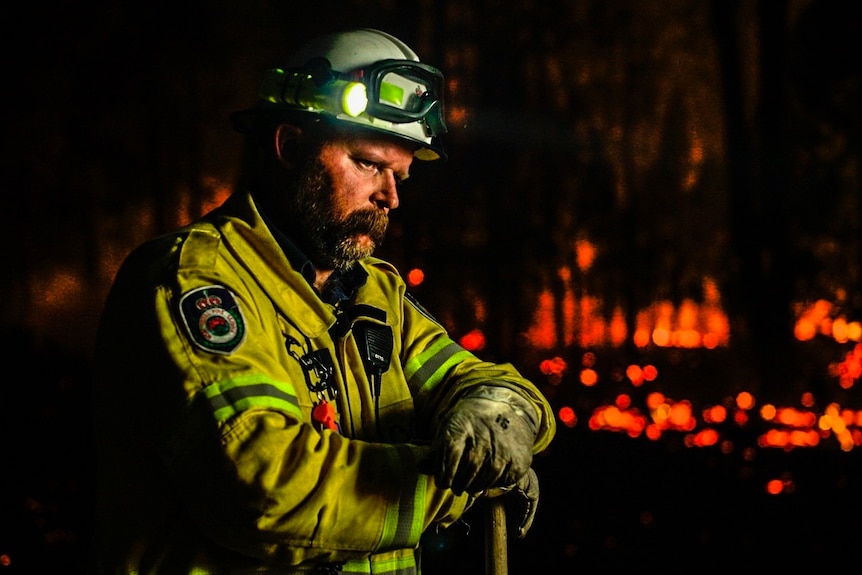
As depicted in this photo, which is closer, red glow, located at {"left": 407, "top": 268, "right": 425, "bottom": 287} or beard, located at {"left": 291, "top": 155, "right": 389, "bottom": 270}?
beard, located at {"left": 291, "top": 155, "right": 389, "bottom": 270}

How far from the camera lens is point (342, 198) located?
2271 millimetres

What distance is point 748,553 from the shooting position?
5.39m

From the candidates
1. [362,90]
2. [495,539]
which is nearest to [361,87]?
A: [362,90]

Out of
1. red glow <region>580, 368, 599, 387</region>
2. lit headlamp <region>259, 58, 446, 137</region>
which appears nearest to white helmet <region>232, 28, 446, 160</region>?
lit headlamp <region>259, 58, 446, 137</region>

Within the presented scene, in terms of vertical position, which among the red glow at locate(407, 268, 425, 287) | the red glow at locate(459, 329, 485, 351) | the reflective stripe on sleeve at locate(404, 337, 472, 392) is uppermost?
the reflective stripe on sleeve at locate(404, 337, 472, 392)

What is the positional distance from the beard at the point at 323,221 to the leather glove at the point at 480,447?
52 cm

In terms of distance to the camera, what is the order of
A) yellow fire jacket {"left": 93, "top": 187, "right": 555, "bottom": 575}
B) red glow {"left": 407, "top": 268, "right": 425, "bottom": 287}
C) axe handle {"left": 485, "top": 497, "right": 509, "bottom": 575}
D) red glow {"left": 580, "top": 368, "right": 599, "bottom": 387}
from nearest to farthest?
yellow fire jacket {"left": 93, "top": 187, "right": 555, "bottom": 575} → axe handle {"left": 485, "top": 497, "right": 509, "bottom": 575} → red glow {"left": 407, "top": 268, "right": 425, "bottom": 287} → red glow {"left": 580, "top": 368, "right": 599, "bottom": 387}

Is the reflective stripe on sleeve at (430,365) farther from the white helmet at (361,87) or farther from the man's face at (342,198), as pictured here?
the white helmet at (361,87)

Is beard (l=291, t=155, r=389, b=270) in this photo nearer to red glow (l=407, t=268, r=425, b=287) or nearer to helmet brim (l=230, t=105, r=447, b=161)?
helmet brim (l=230, t=105, r=447, b=161)

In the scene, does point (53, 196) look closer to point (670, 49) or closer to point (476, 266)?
point (476, 266)

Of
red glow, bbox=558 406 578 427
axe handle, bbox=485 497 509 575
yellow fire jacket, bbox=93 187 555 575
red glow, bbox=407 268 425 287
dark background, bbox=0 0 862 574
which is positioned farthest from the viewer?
red glow, bbox=407 268 425 287

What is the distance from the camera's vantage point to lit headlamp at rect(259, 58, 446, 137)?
223 cm

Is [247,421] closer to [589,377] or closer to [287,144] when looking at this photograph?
[287,144]

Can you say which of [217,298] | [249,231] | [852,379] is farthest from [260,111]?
[852,379]
